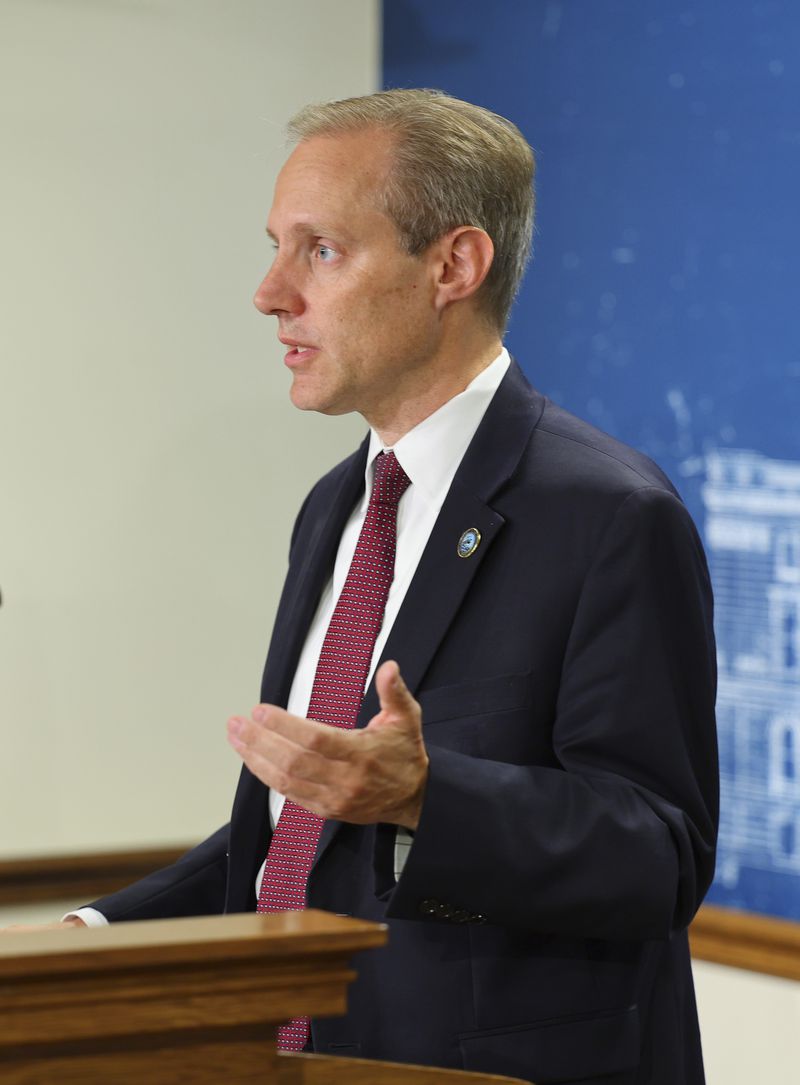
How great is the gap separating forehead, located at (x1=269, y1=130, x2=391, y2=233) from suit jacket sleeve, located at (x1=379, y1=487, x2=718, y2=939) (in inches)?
18.7

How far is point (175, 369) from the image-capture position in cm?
323

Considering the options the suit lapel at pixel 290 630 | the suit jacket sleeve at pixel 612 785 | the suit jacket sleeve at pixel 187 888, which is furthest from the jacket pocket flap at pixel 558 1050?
the suit jacket sleeve at pixel 187 888

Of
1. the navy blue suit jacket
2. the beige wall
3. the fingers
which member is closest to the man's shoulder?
the navy blue suit jacket

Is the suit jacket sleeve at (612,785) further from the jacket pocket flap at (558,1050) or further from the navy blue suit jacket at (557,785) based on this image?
the jacket pocket flap at (558,1050)

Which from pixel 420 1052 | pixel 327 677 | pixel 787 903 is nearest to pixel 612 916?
pixel 420 1052

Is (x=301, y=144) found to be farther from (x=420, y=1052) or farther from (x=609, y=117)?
(x=609, y=117)

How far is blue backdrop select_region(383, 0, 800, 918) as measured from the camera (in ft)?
8.57

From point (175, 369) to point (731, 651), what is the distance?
1.33 metres

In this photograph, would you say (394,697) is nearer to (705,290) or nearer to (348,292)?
(348,292)

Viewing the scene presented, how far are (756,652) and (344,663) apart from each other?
4.26ft

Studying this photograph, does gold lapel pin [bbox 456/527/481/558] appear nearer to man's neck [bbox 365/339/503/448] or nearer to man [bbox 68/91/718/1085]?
man [bbox 68/91/718/1085]

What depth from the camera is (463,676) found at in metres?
1.44

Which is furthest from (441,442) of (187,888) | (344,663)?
(187,888)

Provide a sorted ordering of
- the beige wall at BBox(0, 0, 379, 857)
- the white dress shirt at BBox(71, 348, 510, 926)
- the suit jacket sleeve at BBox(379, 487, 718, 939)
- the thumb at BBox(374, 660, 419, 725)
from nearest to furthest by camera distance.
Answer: the thumb at BBox(374, 660, 419, 725) < the suit jacket sleeve at BBox(379, 487, 718, 939) < the white dress shirt at BBox(71, 348, 510, 926) < the beige wall at BBox(0, 0, 379, 857)
